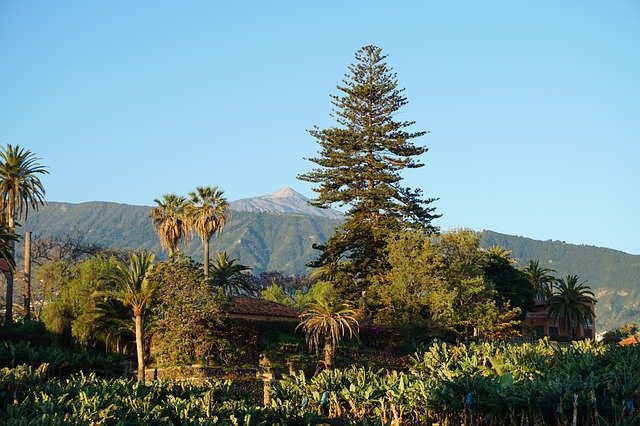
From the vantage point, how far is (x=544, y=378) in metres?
30.5

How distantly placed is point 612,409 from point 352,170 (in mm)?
41633

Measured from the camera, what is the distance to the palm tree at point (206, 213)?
58750mm

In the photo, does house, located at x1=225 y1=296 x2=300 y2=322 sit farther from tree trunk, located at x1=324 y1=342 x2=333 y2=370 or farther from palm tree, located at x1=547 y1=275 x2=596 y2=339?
palm tree, located at x1=547 y1=275 x2=596 y2=339

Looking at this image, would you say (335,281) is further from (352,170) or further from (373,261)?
(352,170)

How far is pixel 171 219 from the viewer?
5934 centimetres

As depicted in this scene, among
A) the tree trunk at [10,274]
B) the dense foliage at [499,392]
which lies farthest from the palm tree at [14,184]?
the dense foliage at [499,392]

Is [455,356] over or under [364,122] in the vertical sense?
under

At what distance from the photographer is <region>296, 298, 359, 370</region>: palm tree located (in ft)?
152

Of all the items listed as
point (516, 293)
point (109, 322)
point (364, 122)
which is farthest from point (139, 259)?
point (516, 293)

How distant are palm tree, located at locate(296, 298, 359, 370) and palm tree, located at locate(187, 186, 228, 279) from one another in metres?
13.3

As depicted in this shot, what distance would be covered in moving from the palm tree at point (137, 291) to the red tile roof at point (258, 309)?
5.37m

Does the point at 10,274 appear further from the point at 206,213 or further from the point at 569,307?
the point at 569,307

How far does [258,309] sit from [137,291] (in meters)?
9.36

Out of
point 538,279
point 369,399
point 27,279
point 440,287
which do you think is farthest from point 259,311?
point 538,279
